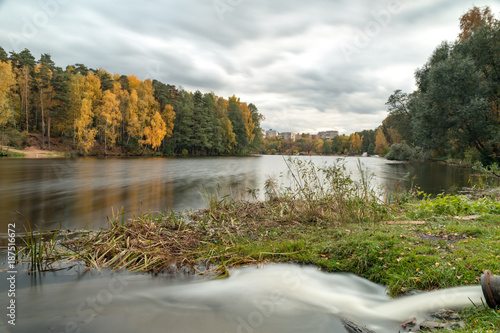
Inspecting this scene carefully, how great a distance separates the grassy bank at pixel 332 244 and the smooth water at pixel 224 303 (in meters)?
0.33

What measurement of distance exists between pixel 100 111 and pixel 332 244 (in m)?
54.8

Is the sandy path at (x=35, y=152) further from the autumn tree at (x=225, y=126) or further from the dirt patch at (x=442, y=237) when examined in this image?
the dirt patch at (x=442, y=237)

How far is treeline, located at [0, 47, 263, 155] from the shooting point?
4400 centimetres

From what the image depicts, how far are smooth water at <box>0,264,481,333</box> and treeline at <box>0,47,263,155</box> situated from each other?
43.7 metres

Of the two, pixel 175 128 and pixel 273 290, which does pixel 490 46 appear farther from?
pixel 175 128

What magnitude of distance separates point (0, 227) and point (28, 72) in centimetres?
5275

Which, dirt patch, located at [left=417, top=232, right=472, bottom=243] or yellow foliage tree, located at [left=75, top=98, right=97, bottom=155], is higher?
yellow foliage tree, located at [left=75, top=98, right=97, bottom=155]

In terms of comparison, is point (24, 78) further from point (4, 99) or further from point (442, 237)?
point (442, 237)

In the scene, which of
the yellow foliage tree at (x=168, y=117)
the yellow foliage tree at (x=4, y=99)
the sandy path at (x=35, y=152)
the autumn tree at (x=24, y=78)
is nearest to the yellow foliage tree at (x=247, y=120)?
the yellow foliage tree at (x=168, y=117)

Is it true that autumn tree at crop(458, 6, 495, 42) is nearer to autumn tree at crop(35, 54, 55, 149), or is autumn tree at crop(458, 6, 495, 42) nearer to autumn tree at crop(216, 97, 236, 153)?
autumn tree at crop(216, 97, 236, 153)

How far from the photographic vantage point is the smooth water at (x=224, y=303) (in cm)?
353

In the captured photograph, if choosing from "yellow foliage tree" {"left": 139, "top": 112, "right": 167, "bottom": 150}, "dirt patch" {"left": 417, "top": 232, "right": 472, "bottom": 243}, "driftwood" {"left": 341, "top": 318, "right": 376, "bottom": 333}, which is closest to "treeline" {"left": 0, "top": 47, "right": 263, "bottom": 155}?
"yellow foliage tree" {"left": 139, "top": 112, "right": 167, "bottom": 150}

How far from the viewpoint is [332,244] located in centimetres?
559

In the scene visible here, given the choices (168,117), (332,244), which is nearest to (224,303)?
(332,244)
